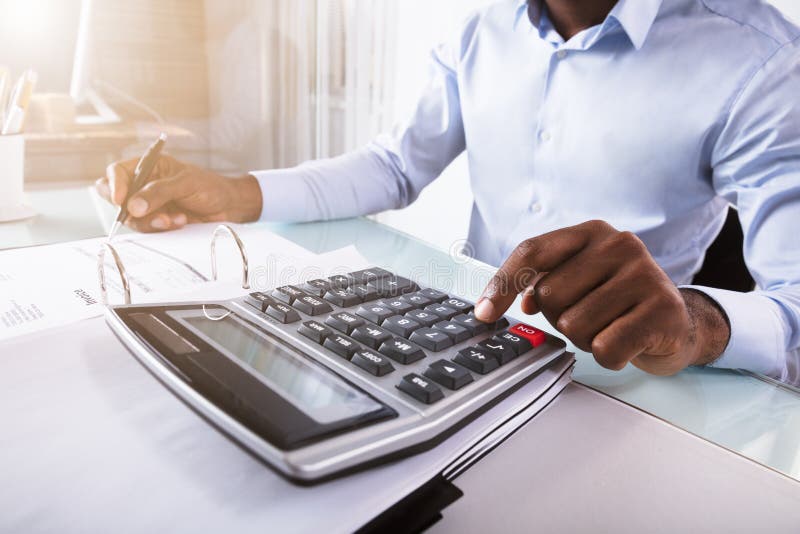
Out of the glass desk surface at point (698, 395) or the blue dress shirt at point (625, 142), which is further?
the blue dress shirt at point (625, 142)

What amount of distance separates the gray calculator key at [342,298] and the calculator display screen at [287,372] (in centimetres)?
7

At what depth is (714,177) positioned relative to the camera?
709 millimetres

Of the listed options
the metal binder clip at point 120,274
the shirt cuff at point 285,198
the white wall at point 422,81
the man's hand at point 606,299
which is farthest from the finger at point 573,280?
the white wall at point 422,81

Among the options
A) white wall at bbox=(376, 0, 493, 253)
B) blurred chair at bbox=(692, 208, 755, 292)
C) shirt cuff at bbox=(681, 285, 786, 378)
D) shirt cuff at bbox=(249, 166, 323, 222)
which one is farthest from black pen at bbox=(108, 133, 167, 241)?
white wall at bbox=(376, 0, 493, 253)

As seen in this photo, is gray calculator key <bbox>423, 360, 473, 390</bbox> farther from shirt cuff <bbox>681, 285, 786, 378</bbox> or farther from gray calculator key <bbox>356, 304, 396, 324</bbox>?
shirt cuff <bbox>681, 285, 786, 378</bbox>

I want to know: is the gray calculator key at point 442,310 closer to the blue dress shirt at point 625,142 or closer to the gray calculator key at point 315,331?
the gray calculator key at point 315,331

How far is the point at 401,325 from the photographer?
1.15ft

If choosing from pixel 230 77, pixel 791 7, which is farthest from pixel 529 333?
pixel 230 77

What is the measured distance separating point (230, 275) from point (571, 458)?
384 mm

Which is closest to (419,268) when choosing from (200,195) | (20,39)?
(200,195)

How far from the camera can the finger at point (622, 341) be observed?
36 centimetres

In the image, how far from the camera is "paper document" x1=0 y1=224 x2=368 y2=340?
17.3 inches

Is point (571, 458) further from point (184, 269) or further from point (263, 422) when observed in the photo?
point (184, 269)

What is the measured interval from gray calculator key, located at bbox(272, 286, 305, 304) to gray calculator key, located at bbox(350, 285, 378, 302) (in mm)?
42
